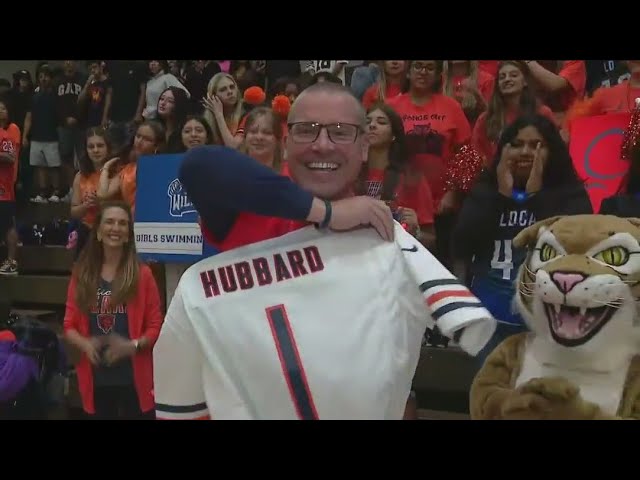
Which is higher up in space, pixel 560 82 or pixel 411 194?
pixel 560 82

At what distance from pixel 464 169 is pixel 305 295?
396mm

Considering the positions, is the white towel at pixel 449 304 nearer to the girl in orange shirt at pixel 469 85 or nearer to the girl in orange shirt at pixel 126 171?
the girl in orange shirt at pixel 469 85

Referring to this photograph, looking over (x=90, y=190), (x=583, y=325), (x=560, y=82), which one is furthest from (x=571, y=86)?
(x=90, y=190)

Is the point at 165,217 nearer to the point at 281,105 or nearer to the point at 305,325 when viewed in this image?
the point at 281,105

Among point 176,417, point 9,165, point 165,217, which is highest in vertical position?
point 9,165

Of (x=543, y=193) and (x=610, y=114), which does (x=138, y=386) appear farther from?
(x=610, y=114)

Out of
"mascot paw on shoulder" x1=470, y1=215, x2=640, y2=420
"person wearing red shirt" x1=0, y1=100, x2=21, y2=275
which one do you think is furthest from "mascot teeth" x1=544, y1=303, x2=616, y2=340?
"person wearing red shirt" x1=0, y1=100, x2=21, y2=275

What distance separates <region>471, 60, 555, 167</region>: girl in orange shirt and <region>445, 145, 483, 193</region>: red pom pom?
1cm

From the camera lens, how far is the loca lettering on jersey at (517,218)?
118 centimetres

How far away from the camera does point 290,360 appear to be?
104cm

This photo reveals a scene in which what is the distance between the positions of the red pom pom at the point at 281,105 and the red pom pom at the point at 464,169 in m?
0.32

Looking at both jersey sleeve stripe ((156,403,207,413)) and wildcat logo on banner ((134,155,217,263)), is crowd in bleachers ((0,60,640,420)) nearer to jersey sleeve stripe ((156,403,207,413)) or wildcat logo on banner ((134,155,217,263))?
wildcat logo on banner ((134,155,217,263))

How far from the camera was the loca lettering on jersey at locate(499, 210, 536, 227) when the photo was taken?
1177mm
